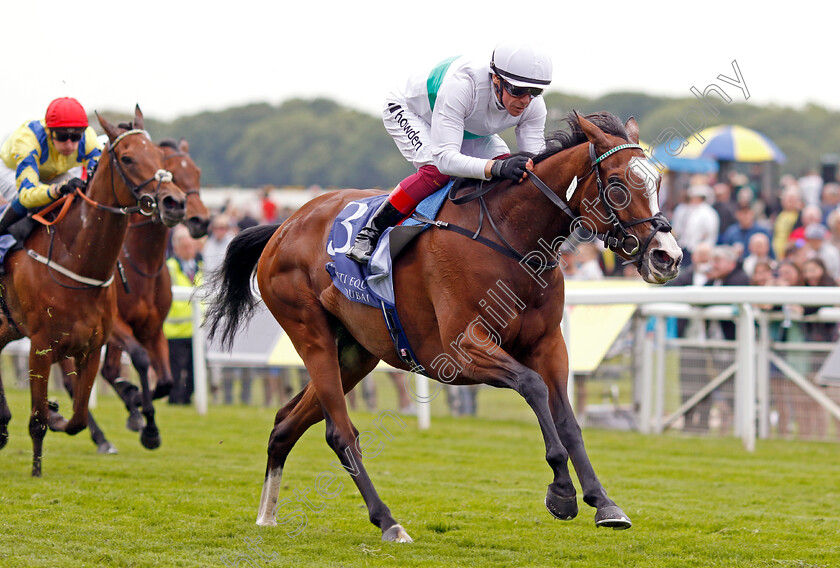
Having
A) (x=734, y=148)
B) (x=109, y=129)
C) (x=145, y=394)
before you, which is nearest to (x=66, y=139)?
(x=109, y=129)

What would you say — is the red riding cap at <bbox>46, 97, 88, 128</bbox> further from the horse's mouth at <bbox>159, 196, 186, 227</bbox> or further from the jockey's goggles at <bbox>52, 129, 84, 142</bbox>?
the horse's mouth at <bbox>159, 196, 186, 227</bbox>

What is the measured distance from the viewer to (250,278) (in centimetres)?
634

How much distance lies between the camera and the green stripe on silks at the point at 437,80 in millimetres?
5184

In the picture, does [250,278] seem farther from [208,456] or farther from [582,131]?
[582,131]

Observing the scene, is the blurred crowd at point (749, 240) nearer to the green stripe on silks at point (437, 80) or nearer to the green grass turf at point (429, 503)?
the green grass turf at point (429, 503)

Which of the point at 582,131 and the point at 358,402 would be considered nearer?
the point at 582,131

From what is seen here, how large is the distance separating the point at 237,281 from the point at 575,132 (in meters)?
2.48

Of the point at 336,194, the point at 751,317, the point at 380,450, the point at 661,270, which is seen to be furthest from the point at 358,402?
the point at 661,270

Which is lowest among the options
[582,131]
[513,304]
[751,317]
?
[751,317]

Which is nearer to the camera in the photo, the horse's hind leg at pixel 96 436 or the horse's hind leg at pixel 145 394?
the horse's hind leg at pixel 145 394

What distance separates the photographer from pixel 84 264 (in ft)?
21.5

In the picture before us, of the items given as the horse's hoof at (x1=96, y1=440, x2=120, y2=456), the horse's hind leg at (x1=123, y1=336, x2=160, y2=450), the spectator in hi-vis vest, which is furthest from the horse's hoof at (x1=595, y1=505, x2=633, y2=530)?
the spectator in hi-vis vest

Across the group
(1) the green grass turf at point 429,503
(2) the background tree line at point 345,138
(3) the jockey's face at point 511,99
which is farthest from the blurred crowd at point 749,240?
(2) the background tree line at point 345,138

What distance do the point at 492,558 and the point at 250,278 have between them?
2466 millimetres
